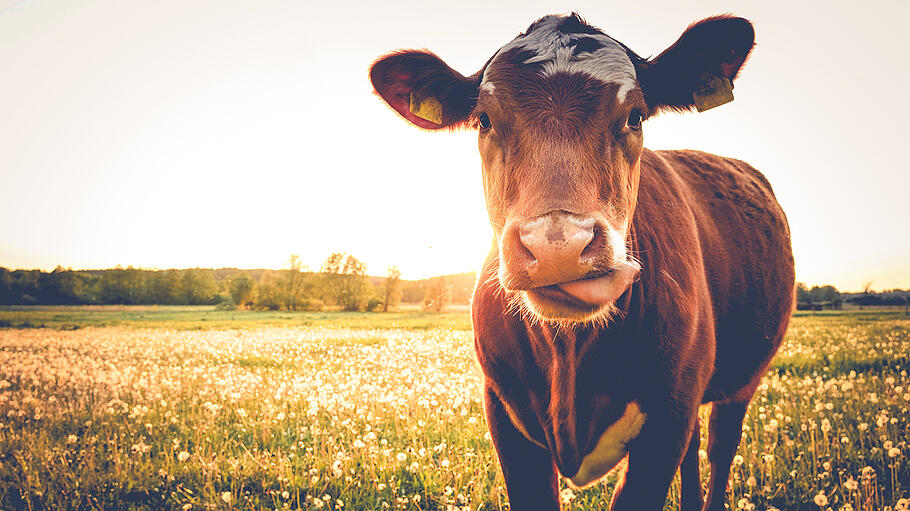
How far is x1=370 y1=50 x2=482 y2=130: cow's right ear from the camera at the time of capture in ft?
10.1

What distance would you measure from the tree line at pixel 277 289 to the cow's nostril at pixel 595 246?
63.6 meters

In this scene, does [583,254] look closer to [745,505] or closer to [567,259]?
[567,259]

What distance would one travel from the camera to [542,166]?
2133mm

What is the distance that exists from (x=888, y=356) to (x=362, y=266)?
8096 cm

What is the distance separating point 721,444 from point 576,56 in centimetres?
380

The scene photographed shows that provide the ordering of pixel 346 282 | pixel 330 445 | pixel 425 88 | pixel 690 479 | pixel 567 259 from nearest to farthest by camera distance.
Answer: pixel 567 259 → pixel 425 88 → pixel 690 479 → pixel 330 445 → pixel 346 282

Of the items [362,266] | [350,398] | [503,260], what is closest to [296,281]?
[362,266]

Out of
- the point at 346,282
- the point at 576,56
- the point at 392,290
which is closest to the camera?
the point at 576,56

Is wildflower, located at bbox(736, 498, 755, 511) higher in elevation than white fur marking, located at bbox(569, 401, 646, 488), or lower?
lower

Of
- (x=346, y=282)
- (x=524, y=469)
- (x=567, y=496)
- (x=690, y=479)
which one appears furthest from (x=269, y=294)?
(x=524, y=469)

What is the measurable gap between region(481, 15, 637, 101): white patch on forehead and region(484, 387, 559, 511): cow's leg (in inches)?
77.5

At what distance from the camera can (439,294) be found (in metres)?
68.4

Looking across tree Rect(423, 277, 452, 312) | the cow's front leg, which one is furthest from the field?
tree Rect(423, 277, 452, 312)

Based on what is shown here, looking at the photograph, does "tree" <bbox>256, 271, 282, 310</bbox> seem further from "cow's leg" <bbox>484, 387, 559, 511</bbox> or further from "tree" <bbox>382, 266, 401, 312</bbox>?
"cow's leg" <bbox>484, 387, 559, 511</bbox>
